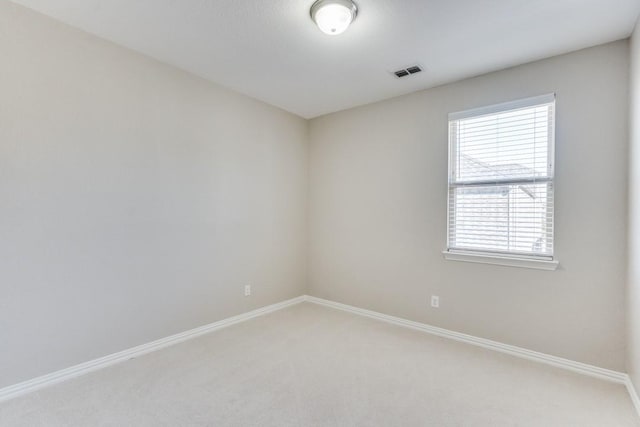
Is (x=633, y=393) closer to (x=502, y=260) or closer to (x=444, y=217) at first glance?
(x=502, y=260)

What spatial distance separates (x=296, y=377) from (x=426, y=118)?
2.73 metres

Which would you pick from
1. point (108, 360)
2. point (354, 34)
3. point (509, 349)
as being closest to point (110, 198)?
point (108, 360)

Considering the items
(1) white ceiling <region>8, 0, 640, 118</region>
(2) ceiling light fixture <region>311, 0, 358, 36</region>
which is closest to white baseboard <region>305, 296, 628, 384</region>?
(1) white ceiling <region>8, 0, 640, 118</region>

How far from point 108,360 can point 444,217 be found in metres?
3.19

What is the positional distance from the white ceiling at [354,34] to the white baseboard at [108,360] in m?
2.48

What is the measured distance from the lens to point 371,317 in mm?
3627

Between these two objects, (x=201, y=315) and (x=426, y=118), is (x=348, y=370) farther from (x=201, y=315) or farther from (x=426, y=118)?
(x=426, y=118)

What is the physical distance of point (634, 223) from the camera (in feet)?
6.88

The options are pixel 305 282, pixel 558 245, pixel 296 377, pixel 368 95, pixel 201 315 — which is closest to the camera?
pixel 296 377

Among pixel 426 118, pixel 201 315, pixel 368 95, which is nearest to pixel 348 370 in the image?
pixel 201 315

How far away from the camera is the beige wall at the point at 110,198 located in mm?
2066

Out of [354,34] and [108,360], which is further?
[108,360]

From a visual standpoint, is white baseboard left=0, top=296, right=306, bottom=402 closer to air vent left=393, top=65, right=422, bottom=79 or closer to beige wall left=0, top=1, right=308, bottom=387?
beige wall left=0, top=1, right=308, bottom=387

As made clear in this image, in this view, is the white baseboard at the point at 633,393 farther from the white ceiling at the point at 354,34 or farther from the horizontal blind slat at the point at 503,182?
the white ceiling at the point at 354,34
